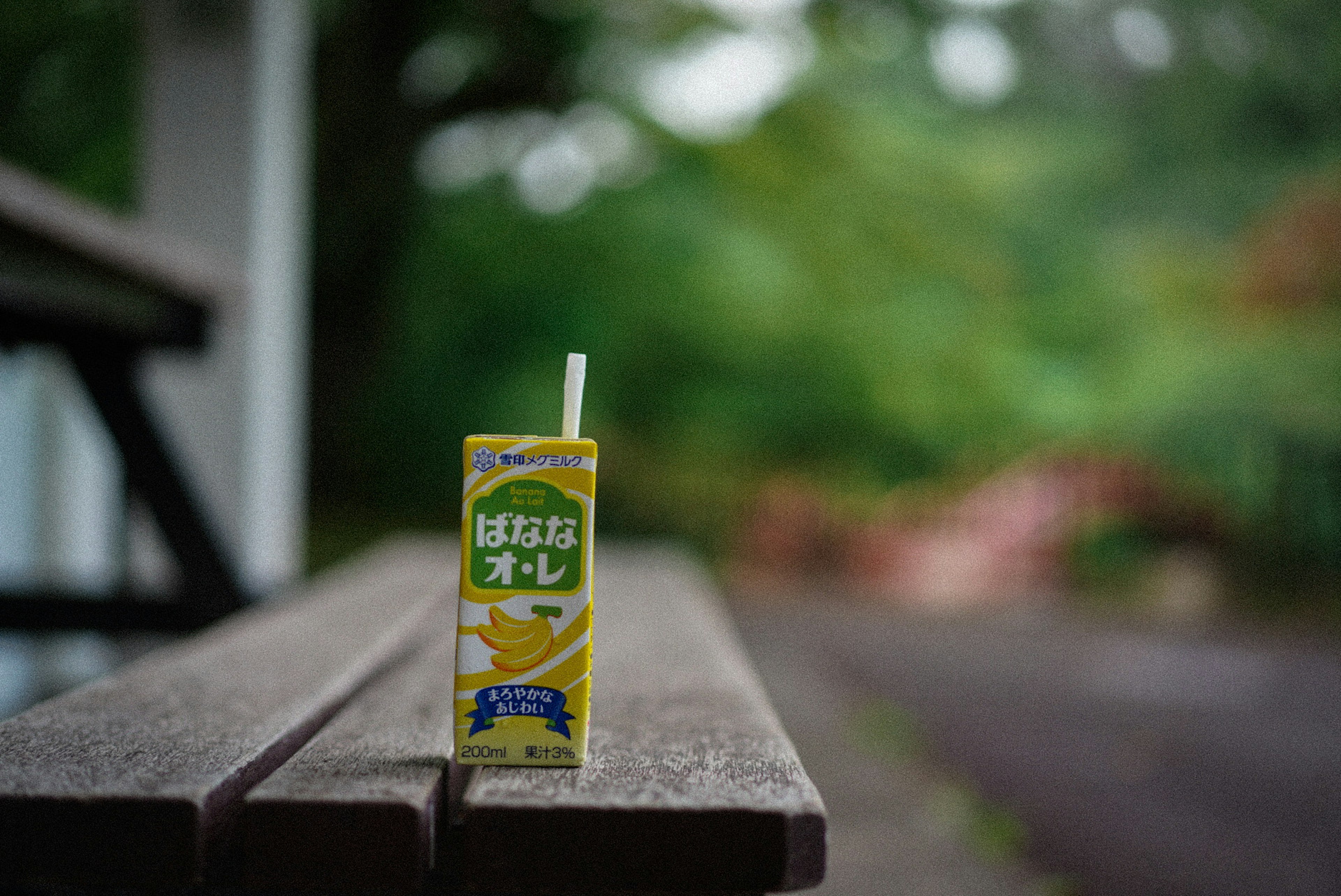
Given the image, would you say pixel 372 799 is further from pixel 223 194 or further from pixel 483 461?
pixel 223 194

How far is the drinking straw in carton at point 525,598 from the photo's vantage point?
633 millimetres

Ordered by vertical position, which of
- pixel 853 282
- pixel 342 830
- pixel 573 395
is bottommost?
pixel 342 830

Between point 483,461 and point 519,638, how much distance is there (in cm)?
11

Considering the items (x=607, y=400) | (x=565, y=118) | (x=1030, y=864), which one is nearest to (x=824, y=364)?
(x=607, y=400)

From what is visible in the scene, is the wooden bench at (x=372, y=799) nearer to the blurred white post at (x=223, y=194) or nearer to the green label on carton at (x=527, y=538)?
the green label on carton at (x=527, y=538)

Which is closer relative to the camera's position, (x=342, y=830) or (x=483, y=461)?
(x=342, y=830)

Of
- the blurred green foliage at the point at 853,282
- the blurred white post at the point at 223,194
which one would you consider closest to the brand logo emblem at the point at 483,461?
the blurred white post at the point at 223,194

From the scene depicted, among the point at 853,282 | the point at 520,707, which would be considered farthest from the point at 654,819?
the point at 853,282

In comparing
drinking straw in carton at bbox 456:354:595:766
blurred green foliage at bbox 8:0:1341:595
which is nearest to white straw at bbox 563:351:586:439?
drinking straw in carton at bbox 456:354:595:766

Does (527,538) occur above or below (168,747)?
above

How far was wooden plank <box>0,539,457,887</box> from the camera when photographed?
1.72 ft

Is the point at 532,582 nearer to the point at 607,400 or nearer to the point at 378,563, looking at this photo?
the point at 378,563

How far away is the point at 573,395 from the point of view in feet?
2.10

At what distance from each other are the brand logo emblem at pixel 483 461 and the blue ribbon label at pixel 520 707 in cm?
14
